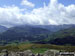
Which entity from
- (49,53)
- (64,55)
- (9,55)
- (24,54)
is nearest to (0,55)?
(9,55)

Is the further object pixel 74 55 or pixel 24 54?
pixel 24 54

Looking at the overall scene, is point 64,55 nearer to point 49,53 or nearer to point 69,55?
point 69,55

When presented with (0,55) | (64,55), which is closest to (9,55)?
(0,55)

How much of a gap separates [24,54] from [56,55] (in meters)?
22.0

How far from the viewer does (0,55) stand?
110688mm

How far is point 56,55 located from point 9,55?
28689mm

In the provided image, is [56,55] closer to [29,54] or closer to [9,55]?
[29,54]

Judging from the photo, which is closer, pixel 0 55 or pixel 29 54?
pixel 0 55

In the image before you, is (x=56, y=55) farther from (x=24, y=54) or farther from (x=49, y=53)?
(x=24, y=54)

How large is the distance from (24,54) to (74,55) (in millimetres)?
31725

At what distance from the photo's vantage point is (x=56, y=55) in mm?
108312

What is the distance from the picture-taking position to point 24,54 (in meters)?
118

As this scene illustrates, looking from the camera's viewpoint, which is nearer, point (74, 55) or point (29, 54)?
point (74, 55)

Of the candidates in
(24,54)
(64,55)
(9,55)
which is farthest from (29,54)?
(64,55)
